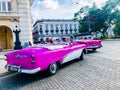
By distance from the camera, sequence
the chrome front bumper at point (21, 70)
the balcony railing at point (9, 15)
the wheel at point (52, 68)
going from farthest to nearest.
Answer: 1. the balcony railing at point (9, 15)
2. the wheel at point (52, 68)
3. the chrome front bumper at point (21, 70)

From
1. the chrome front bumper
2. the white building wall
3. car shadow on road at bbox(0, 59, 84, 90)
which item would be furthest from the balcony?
the chrome front bumper

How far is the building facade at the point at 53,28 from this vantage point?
282ft

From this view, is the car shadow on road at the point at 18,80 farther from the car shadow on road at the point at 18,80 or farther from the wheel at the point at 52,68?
the wheel at the point at 52,68

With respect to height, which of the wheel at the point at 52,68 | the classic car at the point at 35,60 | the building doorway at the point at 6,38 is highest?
the building doorway at the point at 6,38

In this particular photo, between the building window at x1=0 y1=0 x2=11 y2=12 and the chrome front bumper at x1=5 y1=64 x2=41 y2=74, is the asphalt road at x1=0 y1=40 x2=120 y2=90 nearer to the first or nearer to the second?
the chrome front bumper at x1=5 y1=64 x2=41 y2=74

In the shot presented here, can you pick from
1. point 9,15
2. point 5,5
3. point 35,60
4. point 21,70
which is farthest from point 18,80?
point 5,5

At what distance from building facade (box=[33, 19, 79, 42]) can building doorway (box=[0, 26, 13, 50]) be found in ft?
202

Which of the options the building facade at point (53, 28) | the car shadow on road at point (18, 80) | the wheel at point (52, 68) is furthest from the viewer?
the building facade at point (53, 28)

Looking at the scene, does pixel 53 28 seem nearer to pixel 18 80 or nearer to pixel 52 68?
pixel 52 68

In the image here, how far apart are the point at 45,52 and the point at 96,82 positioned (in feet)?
7.60

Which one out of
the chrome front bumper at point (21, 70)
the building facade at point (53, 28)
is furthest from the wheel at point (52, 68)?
the building facade at point (53, 28)

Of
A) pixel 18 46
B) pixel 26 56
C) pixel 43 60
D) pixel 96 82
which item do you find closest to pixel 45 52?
pixel 43 60

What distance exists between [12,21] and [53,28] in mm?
67484

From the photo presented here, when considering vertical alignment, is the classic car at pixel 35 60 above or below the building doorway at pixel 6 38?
below
